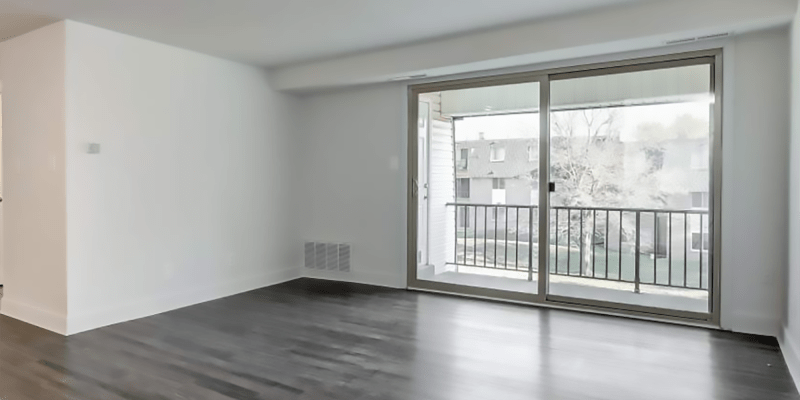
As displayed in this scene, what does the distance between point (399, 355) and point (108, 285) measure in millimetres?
2510

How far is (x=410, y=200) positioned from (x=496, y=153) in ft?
3.34

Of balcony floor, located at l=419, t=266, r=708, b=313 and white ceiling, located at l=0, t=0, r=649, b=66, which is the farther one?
balcony floor, located at l=419, t=266, r=708, b=313

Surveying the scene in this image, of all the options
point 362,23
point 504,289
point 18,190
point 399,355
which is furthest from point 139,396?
point 504,289

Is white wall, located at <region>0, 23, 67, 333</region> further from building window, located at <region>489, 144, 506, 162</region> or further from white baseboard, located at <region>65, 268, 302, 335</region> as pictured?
building window, located at <region>489, 144, 506, 162</region>

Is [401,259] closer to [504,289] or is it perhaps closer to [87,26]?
[504,289]

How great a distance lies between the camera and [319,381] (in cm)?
277

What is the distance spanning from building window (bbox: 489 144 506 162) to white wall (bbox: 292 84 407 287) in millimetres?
900

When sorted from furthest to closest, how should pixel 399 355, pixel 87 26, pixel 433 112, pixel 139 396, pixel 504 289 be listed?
pixel 433 112 < pixel 504 289 < pixel 87 26 < pixel 399 355 < pixel 139 396

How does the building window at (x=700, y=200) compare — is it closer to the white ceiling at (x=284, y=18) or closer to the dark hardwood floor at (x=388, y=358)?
the dark hardwood floor at (x=388, y=358)

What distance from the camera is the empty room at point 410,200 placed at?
3.08 m

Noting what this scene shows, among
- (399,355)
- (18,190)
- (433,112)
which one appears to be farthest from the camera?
(433,112)

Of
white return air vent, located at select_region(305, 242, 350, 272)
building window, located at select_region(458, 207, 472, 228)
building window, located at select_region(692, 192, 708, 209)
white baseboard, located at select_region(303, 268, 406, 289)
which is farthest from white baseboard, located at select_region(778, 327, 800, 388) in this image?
white return air vent, located at select_region(305, 242, 350, 272)

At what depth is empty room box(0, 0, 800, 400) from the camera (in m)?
3.08

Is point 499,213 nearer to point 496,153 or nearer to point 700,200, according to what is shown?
point 496,153
